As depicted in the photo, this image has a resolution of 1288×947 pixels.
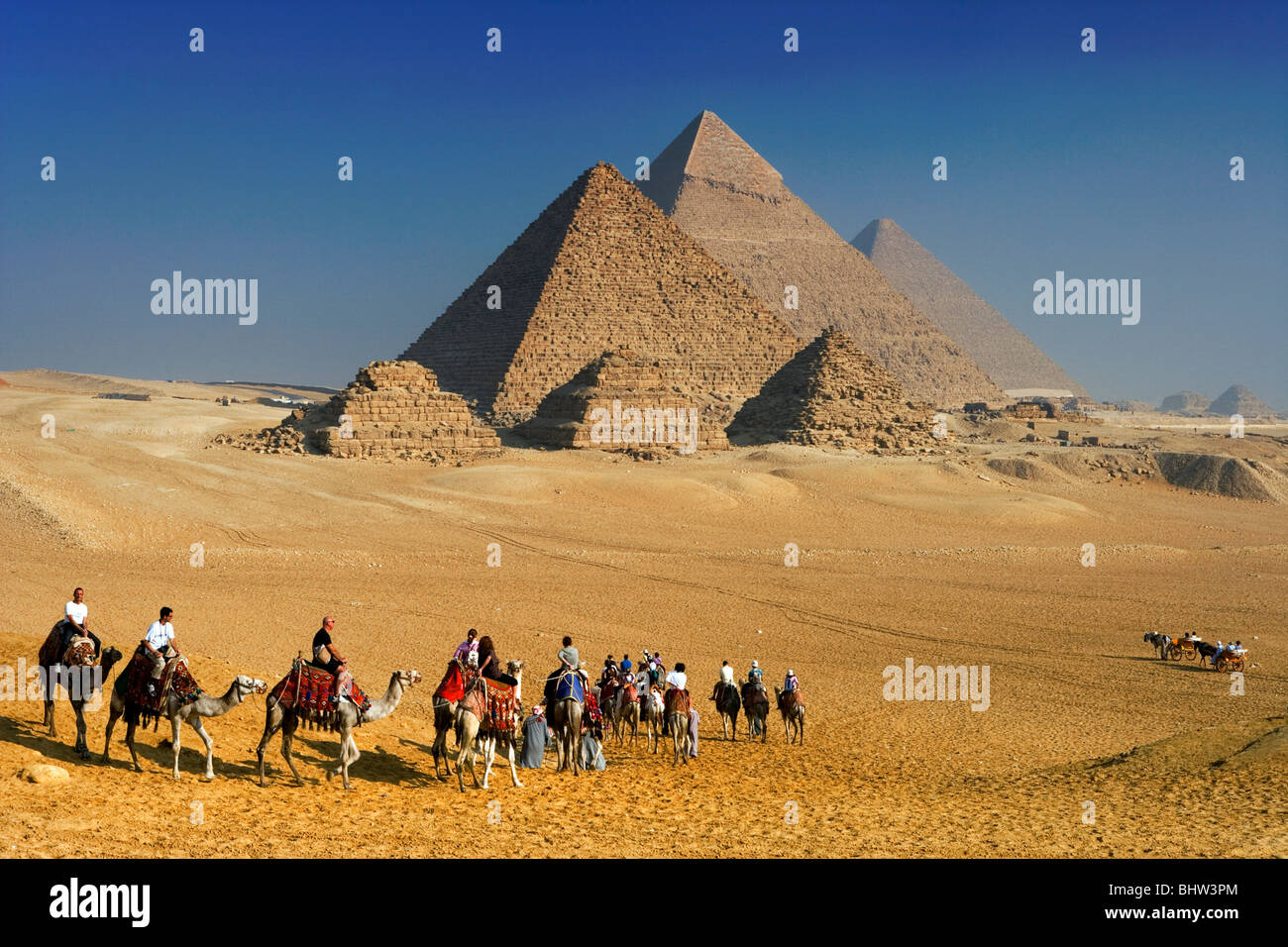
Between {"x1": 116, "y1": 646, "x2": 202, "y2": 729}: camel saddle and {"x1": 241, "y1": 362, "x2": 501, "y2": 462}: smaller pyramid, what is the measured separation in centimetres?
3351

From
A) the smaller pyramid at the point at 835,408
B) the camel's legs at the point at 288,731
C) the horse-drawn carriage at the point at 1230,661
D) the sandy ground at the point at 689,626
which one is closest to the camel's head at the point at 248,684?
the camel's legs at the point at 288,731

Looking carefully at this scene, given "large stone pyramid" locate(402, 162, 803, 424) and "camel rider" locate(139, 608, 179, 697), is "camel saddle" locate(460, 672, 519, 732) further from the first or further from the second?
"large stone pyramid" locate(402, 162, 803, 424)

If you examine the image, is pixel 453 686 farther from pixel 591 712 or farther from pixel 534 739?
pixel 591 712

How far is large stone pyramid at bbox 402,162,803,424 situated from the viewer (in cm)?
7400

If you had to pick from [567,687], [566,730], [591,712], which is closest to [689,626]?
[591,712]

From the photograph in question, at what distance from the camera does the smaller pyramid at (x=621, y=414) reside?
49812 millimetres

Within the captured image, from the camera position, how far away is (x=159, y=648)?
9.16 meters

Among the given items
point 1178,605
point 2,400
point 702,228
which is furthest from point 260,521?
point 702,228

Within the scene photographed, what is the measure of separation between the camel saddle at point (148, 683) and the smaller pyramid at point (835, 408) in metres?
45.1

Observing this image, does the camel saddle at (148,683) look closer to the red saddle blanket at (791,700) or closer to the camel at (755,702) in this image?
the camel at (755,702)

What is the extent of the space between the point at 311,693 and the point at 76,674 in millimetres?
1994

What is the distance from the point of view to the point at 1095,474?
164 ft
